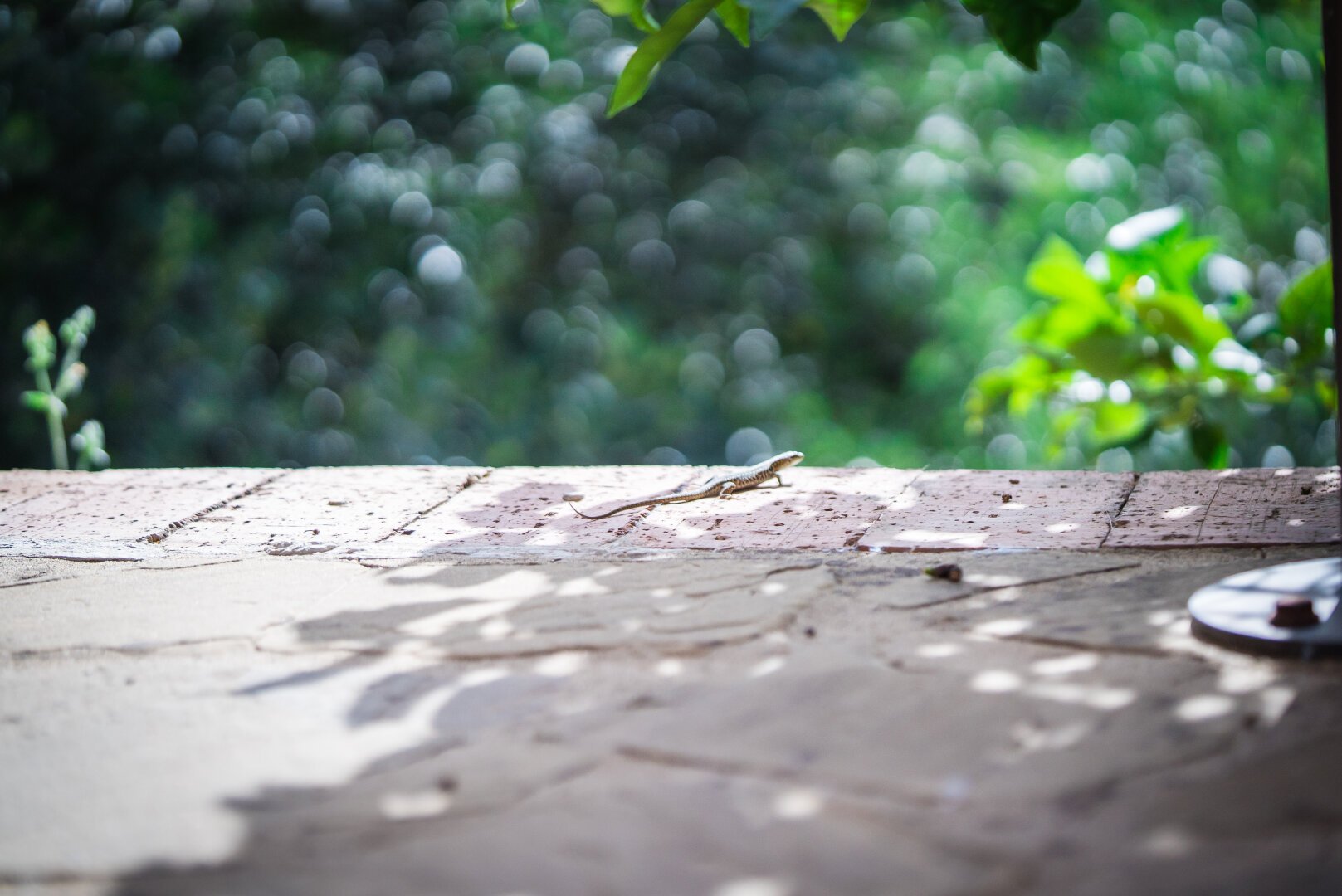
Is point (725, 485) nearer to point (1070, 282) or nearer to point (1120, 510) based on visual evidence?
point (1120, 510)

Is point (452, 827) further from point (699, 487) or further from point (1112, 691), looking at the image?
point (699, 487)

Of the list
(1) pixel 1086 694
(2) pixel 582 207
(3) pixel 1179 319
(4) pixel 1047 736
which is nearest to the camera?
(4) pixel 1047 736

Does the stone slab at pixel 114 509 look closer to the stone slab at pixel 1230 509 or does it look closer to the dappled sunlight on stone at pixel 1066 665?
the dappled sunlight on stone at pixel 1066 665

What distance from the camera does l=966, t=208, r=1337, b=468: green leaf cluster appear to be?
329cm

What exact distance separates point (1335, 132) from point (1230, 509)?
0.86 m

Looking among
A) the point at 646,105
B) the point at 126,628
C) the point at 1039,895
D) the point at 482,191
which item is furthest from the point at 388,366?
the point at 1039,895

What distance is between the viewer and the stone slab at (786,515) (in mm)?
2152

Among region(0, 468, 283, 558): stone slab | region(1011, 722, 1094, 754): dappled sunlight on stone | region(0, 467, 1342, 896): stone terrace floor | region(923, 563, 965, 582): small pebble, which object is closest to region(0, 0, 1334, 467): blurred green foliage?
region(0, 468, 283, 558): stone slab

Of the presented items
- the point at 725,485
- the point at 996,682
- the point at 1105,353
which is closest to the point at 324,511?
the point at 725,485

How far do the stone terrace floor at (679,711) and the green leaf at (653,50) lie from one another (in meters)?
0.72

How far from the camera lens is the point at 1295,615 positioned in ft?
4.50

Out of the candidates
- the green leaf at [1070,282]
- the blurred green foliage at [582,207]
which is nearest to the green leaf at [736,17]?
the green leaf at [1070,282]

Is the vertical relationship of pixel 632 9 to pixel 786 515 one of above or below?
above

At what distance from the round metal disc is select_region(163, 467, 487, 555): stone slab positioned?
4.58 ft
